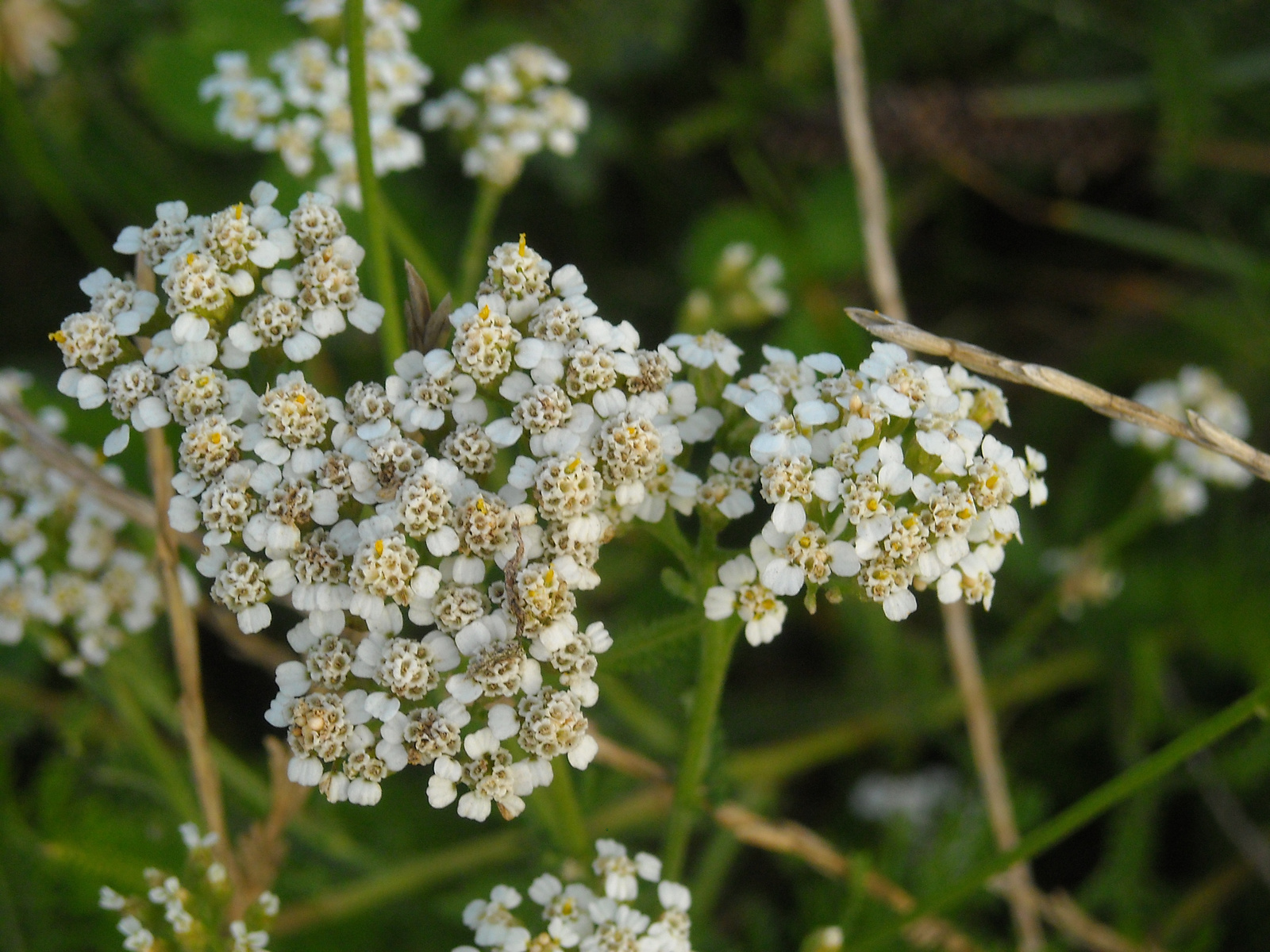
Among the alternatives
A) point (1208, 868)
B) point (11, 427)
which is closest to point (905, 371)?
point (11, 427)

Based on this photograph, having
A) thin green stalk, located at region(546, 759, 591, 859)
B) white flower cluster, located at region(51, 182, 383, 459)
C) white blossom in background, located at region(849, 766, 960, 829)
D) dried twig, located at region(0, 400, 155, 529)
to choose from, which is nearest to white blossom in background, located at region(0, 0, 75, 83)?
dried twig, located at region(0, 400, 155, 529)

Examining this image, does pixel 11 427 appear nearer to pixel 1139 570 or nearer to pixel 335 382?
pixel 335 382

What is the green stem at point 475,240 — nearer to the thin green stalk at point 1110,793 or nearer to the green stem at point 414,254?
the green stem at point 414,254

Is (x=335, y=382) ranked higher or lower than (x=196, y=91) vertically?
lower

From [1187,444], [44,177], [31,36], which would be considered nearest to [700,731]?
[1187,444]

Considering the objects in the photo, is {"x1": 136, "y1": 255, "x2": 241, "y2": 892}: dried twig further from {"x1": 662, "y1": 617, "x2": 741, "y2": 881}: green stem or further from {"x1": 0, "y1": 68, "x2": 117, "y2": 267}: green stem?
{"x1": 0, "y1": 68, "x2": 117, "y2": 267}: green stem

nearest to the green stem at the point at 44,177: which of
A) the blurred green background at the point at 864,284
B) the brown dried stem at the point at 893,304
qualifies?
the blurred green background at the point at 864,284

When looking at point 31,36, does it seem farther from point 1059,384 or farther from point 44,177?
point 1059,384

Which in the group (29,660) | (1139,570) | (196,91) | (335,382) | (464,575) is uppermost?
(196,91)
